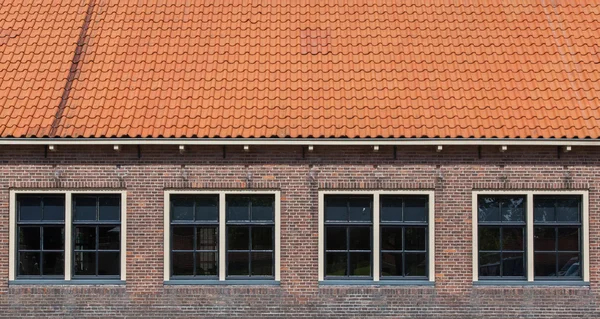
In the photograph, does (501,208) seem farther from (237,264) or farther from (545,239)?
(237,264)

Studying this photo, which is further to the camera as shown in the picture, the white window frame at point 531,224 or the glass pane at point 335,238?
the glass pane at point 335,238

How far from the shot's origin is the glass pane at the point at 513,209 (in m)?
14.5

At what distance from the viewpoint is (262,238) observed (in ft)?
47.7

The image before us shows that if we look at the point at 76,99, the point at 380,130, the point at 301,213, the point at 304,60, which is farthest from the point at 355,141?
the point at 76,99

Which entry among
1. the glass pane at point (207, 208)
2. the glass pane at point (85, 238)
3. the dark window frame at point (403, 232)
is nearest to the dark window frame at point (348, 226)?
the dark window frame at point (403, 232)

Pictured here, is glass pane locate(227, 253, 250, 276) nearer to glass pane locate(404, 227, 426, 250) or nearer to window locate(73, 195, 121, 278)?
window locate(73, 195, 121, 278)

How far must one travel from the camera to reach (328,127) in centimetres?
1443

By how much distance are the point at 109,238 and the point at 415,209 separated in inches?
216

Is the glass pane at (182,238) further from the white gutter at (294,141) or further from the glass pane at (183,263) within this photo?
the white gutter at (294,141)

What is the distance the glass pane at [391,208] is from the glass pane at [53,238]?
571 centimetres

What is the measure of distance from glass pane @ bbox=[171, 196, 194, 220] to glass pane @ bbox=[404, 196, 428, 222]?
3.83 m

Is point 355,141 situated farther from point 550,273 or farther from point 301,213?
point 550,273

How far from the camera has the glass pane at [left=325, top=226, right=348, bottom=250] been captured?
47.7ft

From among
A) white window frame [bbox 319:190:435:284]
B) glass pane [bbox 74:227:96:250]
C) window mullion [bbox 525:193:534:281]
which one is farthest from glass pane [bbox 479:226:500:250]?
glass pane [bbox 74:227:96:250]
